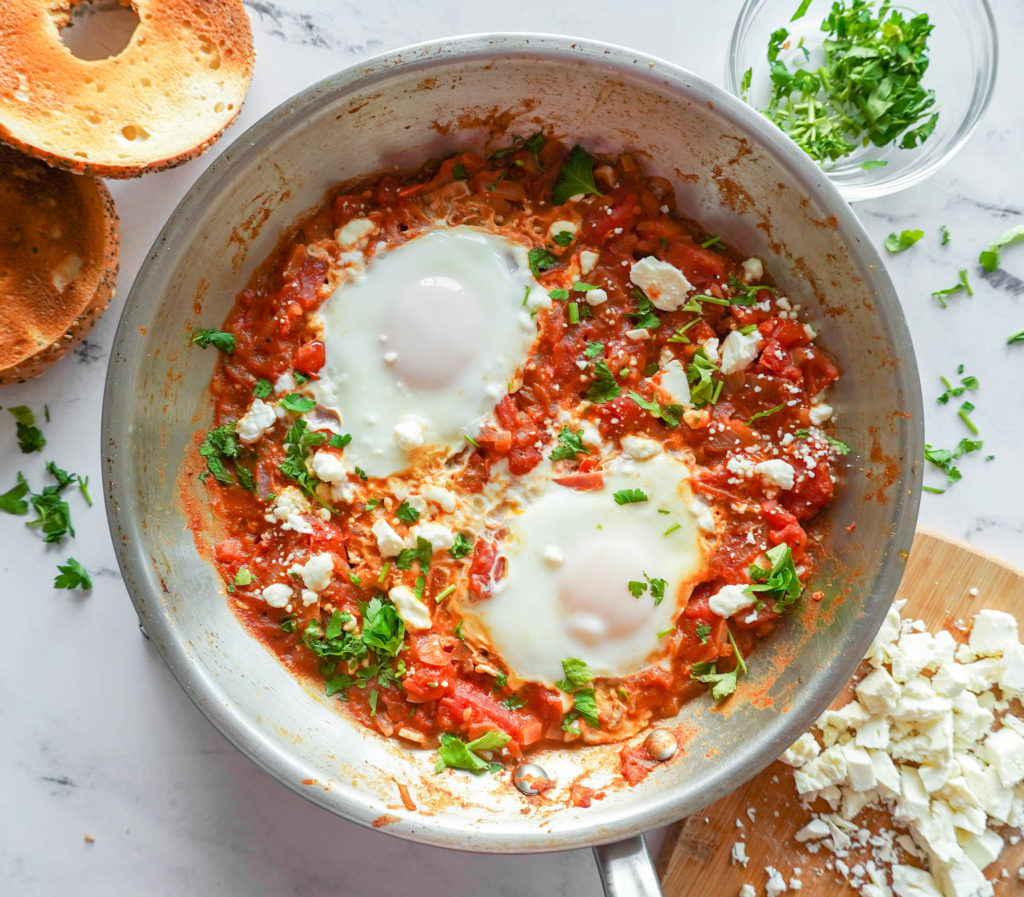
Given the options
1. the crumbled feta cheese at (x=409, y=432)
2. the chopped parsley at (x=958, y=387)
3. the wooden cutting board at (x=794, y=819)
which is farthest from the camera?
the chopped parsley at (x=958, y=387)

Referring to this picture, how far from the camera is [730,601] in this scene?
11.1 feet

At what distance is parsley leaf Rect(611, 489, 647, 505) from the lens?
338 centimetres

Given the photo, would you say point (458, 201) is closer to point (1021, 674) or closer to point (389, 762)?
point (389, 762)

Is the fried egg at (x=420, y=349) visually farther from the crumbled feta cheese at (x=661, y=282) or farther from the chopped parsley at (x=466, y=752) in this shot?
the chopped parsley at (x=466, y=752)

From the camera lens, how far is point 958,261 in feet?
12.1

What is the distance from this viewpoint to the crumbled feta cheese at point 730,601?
3369 millimetres

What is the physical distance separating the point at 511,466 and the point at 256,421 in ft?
3.34

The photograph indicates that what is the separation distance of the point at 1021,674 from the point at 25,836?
4193mm

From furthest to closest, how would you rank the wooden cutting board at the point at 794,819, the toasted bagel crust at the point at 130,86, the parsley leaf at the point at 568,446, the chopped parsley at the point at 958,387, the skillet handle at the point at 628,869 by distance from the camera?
the chopped parsley at the point at 958,387 < the wooden cutting board at the point at 794,819 < the parsley leaf at the point at 568,446 < the toasted bagel crust at the point at 130,86 < the skillet handle at the point at 628,869

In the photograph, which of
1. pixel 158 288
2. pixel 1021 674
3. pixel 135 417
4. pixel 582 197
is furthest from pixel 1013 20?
pixel 135 417

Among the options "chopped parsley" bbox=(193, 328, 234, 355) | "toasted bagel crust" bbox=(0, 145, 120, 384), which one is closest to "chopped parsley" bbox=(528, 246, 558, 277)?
"chopped parsley" bbox=(193, 328, 234, 355)

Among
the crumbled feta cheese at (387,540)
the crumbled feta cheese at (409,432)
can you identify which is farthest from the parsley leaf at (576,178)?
the crumbled feta cheese at (387,540)

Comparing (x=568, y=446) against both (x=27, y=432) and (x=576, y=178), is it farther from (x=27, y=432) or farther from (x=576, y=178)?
(x=27, y=432)

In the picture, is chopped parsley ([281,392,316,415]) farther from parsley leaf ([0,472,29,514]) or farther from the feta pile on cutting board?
the feta pile on cutting board
